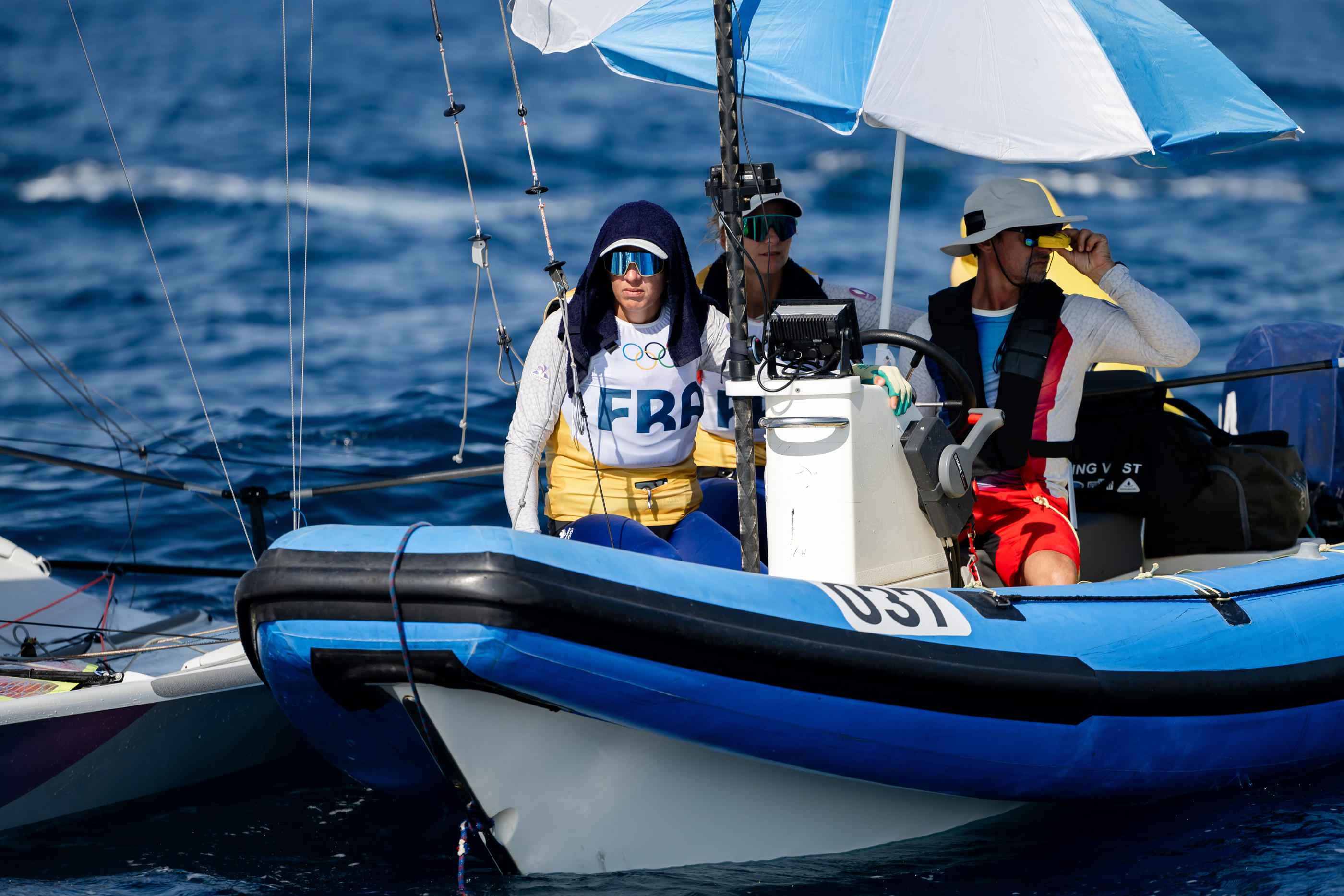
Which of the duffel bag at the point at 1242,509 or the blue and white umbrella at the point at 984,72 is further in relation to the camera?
the duffel bag at the point at 1242,509

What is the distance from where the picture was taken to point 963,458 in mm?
3078

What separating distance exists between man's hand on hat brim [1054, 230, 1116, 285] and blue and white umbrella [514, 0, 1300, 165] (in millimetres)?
259

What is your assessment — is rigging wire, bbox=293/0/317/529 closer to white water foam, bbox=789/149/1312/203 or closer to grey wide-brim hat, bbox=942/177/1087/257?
grey wide-brim hat, bbox=942/177/1087/257

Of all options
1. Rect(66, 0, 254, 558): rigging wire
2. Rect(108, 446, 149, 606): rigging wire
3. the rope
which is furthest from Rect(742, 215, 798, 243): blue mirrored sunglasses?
Rect(108, 446, 149, 606): rigging wire

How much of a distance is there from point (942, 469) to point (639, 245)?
0.88 meters

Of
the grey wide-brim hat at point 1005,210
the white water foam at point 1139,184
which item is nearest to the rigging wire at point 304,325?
the grey wide-brim hat at point 1005,210

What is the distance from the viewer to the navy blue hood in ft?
10.1

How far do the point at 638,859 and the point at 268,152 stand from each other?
50.6 ft

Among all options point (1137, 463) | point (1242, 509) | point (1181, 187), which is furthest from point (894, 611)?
point (1181, 187)

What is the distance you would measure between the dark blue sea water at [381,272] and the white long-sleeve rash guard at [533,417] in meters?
0.86

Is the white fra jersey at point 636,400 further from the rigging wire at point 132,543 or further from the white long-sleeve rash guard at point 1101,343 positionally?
the rigging wire at point 132,543

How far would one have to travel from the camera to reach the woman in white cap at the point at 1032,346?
3.42 meters

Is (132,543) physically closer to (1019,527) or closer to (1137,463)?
(1019,527)

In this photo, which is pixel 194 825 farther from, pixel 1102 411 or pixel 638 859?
pixel 1102 411
